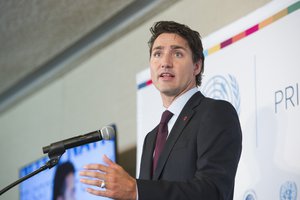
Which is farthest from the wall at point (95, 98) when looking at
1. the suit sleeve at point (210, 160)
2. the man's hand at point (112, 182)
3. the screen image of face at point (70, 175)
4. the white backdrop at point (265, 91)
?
the man's hand at point (112, 182)

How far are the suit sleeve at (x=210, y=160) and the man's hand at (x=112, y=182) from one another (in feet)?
0.12

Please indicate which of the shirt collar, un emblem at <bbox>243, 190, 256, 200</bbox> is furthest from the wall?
the shirt collar

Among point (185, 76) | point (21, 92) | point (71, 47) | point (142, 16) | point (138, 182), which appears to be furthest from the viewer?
point (21, 92)

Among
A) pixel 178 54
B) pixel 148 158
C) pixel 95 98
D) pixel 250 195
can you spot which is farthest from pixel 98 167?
pixel 95 98

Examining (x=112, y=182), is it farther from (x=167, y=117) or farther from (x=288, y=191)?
(x=288, y=191)

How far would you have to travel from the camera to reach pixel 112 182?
1701 millimetres

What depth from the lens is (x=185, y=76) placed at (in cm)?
222

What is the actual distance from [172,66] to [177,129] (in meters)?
0.28

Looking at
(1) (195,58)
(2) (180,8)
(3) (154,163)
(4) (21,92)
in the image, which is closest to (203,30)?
(2) (180,8)

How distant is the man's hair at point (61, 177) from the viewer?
4543mm

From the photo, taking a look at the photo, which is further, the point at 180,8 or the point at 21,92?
the point at 21,92

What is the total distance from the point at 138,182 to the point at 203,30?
7.14 ft

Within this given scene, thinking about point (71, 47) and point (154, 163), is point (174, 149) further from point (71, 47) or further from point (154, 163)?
point (71, 47)

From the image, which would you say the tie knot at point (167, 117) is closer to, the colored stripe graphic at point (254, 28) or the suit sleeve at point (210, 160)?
the suit sleeve at point (210, 160)
